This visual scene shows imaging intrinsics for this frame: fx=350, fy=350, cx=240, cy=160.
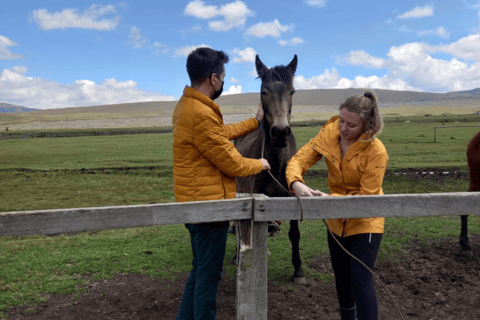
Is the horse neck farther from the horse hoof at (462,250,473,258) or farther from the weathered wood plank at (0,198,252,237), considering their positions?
the horse hoof at (462,250,473,258)

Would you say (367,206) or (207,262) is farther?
(207,262)

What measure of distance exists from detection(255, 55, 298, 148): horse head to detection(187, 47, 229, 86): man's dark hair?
64.6 inches

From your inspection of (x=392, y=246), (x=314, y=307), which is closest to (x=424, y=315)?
(x=314, y=307)

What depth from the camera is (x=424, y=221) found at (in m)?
7.77

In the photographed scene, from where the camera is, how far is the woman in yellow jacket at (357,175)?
2.74 metres

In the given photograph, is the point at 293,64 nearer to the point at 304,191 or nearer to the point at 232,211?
the point at 304,191

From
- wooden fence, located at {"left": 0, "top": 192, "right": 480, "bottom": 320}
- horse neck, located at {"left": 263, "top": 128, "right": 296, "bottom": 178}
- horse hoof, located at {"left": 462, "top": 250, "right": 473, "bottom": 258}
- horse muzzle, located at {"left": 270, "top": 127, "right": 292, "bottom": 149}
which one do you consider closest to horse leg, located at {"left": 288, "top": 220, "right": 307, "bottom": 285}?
horse neck, located at {"left": 263, "top": 128, "right": 296, "bottom": 178}

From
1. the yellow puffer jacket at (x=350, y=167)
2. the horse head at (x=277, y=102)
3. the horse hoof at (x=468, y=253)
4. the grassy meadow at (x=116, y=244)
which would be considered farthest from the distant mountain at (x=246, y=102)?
the yellow puffer jacket at (x=350, y=167)

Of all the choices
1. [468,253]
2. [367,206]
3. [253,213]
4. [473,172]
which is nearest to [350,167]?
[367,206]

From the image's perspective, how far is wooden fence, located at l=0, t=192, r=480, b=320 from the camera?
2396 mm

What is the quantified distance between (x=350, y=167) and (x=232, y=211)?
1.07 metres

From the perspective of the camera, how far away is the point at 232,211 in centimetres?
251

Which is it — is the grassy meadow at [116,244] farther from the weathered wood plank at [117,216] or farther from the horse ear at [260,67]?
the horse ear at [260,67]

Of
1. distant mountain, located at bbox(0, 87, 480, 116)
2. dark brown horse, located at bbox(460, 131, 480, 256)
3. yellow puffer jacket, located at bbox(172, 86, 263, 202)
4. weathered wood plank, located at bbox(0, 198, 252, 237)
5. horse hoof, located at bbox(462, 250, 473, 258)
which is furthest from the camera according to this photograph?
distant mountain, located at bbox(0, 87, 480, 116)
